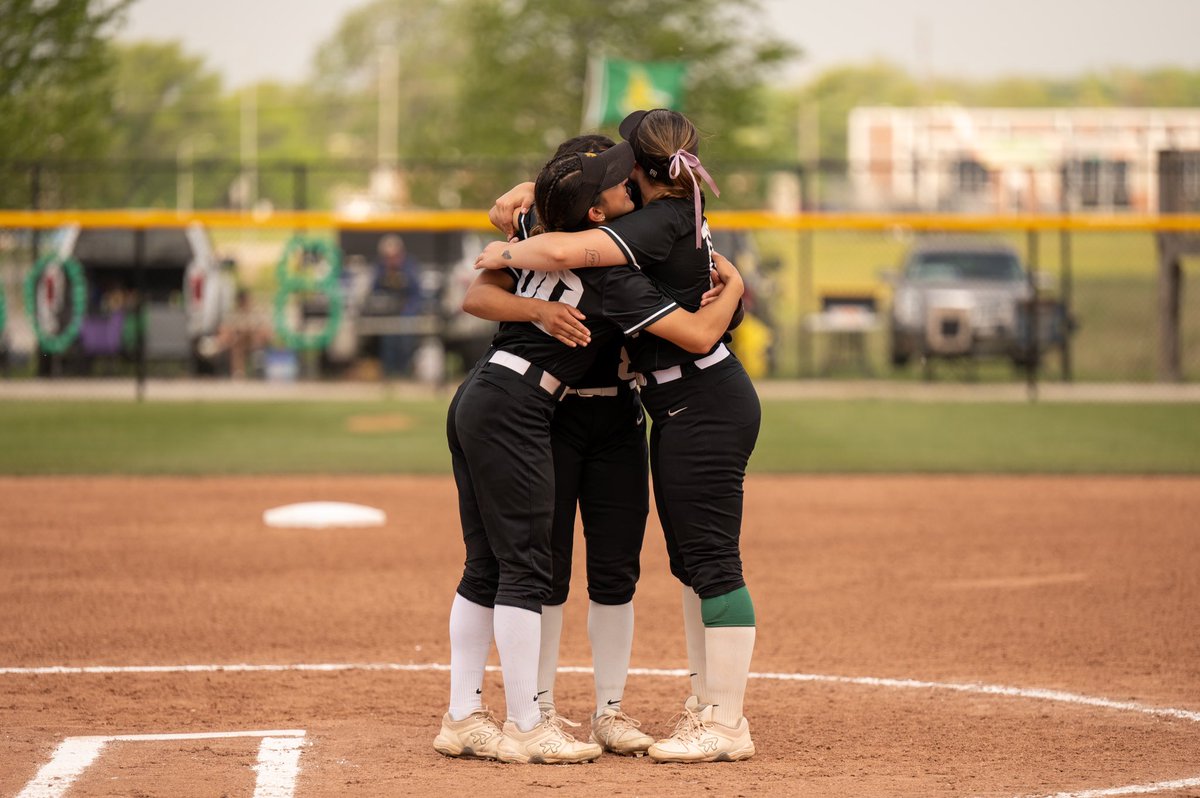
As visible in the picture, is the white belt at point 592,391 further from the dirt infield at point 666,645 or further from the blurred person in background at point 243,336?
the blurred person in background at point 243,336

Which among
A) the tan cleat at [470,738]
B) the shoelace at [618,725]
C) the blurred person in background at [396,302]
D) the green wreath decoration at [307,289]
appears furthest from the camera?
the blurred person in background at [396,302]

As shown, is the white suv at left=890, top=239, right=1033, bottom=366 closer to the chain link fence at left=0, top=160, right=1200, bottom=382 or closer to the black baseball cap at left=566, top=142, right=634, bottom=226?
the chain link fence at left=0, top=160, right=1200, bottom=382

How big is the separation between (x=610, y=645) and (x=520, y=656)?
40cm

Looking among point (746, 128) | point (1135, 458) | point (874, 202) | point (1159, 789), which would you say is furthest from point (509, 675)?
point (874, 202)

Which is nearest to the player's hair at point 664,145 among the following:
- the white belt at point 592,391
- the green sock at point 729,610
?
the white belt at point 592,391

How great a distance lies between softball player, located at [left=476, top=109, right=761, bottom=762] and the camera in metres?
4.40

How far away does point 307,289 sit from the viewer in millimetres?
18953

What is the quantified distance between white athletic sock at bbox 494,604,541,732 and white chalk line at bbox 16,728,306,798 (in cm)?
63

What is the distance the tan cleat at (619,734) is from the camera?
4605 millimetres

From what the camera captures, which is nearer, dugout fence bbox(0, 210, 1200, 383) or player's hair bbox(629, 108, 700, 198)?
player's hair bbox(629, 108, 700, 198)

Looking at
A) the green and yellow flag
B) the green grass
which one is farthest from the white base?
the green and yellow flag

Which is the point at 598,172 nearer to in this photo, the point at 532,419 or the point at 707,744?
the point at 532,419

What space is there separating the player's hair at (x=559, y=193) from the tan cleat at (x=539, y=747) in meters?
1.43

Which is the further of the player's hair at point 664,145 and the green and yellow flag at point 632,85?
the green and yellow flag at point 632,85
